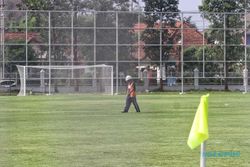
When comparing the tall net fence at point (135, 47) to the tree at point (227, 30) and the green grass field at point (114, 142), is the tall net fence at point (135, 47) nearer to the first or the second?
the tree at point (227, 30)

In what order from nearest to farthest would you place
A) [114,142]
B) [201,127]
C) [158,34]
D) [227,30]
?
[201,127], [114,142], [158,34], [227,30]

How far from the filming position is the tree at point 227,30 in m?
60.1

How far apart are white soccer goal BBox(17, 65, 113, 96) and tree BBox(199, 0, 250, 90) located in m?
11.0

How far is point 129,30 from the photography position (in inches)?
2376

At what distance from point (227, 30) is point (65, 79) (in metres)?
16.4

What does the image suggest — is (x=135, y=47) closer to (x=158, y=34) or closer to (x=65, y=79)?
(x=158, y=34)

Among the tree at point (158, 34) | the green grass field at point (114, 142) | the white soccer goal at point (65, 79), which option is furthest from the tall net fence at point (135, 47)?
the green grass field at point (114, 142)

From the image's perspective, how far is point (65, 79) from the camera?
5462cm

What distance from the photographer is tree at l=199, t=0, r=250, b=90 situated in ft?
197

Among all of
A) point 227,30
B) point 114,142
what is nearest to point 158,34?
point 227,30

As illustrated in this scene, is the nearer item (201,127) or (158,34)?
(201,127)

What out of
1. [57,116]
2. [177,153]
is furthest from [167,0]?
[177,153]

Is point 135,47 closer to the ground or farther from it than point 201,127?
farther from it

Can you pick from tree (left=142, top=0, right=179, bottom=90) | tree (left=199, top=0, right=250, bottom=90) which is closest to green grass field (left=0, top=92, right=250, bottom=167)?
tree (left=142, top=0, right=179, bottom=90)
